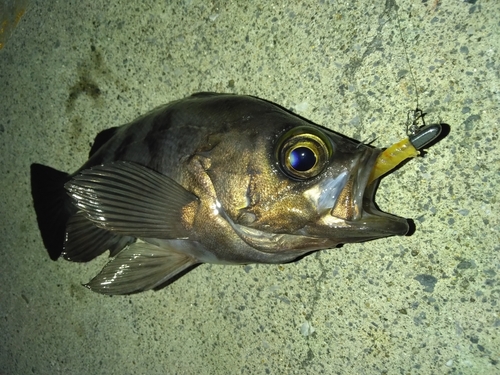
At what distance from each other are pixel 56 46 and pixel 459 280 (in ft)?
10.0

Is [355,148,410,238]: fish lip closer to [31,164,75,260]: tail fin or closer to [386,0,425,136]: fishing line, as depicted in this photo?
[386,0,425,136]: fishing line

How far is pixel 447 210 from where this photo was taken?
6.24 feet

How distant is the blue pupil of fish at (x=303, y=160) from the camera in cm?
157

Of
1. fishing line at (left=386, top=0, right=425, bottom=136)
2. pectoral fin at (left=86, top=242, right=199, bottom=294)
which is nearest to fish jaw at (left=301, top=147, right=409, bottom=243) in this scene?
fishing line at (left=386, top=0, right=425, bottom=136)

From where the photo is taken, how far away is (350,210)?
151cm

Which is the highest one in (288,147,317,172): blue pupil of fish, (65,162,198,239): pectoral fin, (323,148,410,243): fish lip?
(288,147,317,172): blue pupil of fish

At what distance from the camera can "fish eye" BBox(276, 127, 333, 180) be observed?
1.57 meters

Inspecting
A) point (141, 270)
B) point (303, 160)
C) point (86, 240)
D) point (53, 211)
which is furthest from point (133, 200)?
point (53, 211)

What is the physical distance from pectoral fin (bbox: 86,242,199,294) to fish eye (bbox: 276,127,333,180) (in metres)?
0.75

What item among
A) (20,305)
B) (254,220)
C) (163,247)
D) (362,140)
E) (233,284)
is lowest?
(20,305)

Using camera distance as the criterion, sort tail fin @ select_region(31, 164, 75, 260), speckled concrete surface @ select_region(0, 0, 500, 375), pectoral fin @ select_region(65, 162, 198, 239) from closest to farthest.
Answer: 1. pectoral fin @ select_region(65, 162, 198, 239)
2. speckled concrete surface @ select_region(0, 0, 500, 375)
3. tail fin @ select_region(31, 164, 75, 260)

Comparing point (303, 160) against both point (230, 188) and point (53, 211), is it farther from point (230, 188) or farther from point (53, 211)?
point (53, 211)

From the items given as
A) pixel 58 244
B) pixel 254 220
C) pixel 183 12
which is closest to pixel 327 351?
pixel 254 220

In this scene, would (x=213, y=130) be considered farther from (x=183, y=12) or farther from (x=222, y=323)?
(x=222, y=323)
